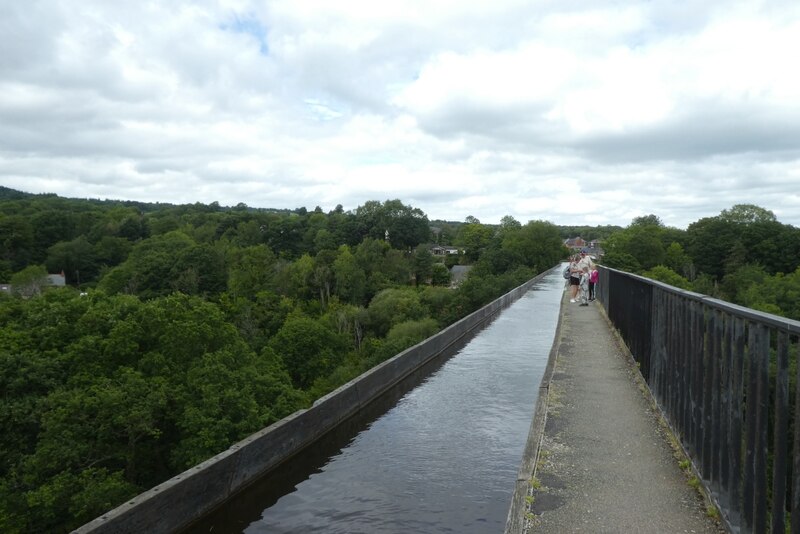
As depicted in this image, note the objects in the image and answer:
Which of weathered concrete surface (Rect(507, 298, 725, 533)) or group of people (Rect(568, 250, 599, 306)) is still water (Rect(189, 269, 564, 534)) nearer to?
weathered concrete surface (Rect(507, 298, 725, 533))

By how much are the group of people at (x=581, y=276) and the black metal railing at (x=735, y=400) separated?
14014 millimetres

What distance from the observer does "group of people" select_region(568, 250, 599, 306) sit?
779 inches

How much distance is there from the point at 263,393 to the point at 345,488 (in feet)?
33.2

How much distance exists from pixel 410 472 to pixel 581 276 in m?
15.9

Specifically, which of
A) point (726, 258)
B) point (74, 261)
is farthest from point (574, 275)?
point (74, 261)

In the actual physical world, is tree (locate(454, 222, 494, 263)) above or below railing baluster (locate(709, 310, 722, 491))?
above

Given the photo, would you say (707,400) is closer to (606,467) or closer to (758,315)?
(606,467)

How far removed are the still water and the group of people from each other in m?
10.2

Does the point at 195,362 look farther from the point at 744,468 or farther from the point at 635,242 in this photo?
the point at 635,242

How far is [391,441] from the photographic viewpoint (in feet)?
25.0

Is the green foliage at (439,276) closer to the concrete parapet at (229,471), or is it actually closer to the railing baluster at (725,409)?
the concrete parapet at (229,471)

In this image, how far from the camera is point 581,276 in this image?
20.8 m

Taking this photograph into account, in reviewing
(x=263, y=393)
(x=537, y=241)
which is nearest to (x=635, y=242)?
(x=537, y=241)

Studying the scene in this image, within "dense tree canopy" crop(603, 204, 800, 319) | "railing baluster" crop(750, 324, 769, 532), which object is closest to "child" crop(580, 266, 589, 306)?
"railing baluster" crop(750, 324, 769, 532)
